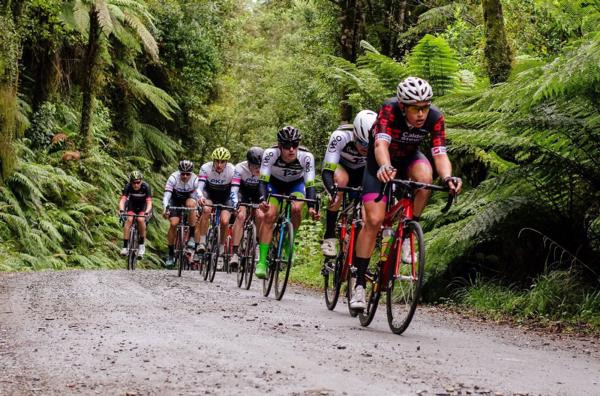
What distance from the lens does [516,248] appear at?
35.1 feet

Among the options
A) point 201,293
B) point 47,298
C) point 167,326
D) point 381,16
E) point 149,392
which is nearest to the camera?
point 149,392

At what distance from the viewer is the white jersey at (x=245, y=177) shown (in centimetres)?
1495

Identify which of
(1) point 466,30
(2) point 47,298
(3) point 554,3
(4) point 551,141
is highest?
(1) point 466,30

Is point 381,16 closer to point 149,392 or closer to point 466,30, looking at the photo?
point 466,30

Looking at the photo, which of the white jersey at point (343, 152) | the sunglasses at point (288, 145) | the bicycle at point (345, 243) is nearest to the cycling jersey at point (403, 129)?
the bicycle at point (345, 243)

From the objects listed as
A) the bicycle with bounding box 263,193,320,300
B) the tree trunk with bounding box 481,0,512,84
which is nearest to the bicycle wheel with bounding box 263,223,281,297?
the bicycle with bounding box 263,193,320,300

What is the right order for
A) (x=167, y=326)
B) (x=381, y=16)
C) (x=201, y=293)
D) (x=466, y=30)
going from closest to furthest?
1. (x=167, y=326)
2. (x=201, y=293)
3. (x=466, y=30)
4. (x=381, y=16)

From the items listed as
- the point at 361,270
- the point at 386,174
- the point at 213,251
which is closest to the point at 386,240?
the point at 361,270

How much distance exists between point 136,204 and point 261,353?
549 inches

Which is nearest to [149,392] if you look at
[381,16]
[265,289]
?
[265,289]

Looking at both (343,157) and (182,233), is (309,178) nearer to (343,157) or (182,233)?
(343,157)

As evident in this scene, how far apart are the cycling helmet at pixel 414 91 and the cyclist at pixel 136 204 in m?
12.1

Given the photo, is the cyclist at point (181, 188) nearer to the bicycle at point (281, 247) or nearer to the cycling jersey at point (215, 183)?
the cycling jersey at point (215, 183)

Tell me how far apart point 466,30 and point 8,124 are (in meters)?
11.9
